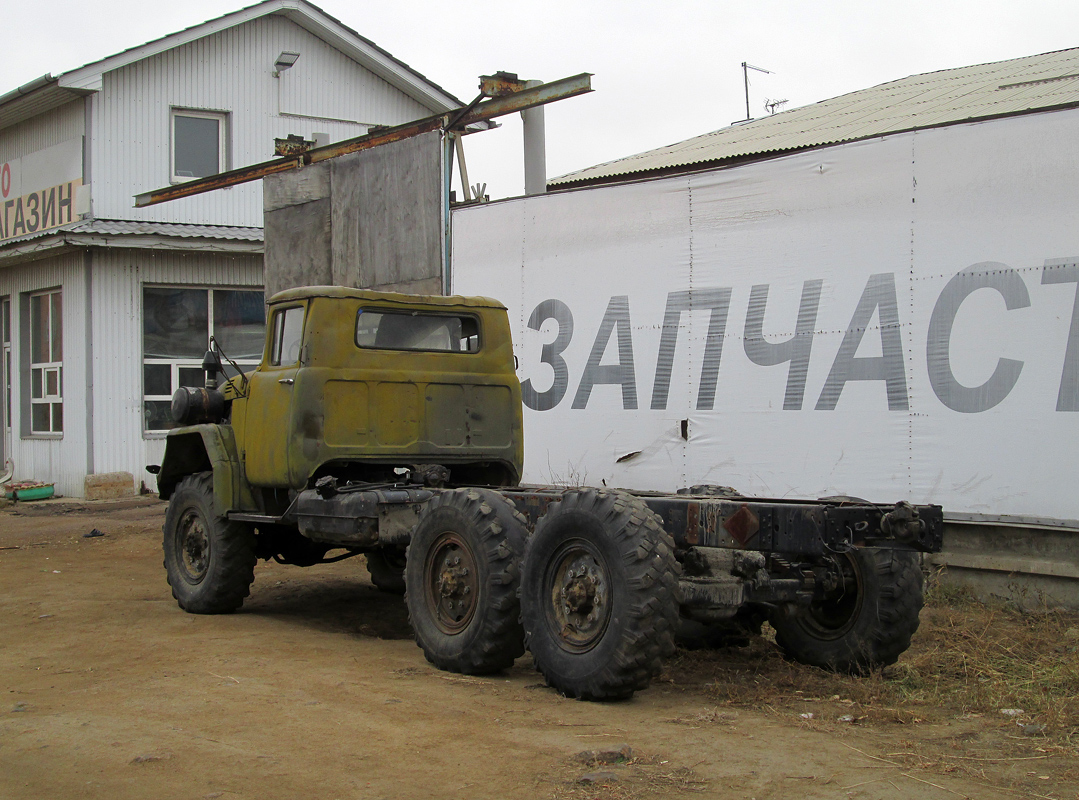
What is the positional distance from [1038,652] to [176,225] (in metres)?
15.0

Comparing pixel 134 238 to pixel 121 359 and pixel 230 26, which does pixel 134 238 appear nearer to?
pixel 121 359

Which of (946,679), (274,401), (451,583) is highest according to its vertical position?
(274,401)

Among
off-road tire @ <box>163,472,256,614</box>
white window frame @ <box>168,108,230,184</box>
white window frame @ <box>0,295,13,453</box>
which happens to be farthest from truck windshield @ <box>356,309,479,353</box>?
white window frame @ <box>0,295,13,453</box>

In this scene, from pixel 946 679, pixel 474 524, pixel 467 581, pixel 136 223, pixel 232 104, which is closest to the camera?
pixel 946 679

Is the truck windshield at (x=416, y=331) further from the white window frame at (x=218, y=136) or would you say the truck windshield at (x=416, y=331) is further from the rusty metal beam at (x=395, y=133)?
the white window frame at (x=218, y=136)

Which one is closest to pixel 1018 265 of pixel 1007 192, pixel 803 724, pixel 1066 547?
pixel 1007 192

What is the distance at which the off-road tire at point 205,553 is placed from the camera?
8.45 m

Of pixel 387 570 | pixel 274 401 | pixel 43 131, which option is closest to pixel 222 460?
pixel 274 401

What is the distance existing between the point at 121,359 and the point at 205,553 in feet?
34.5

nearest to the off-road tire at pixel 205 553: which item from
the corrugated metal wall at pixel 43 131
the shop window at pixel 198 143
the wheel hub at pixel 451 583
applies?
the wheel hub at pixel 451 583

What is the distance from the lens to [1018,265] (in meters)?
8.01

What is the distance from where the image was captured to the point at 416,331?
27.0ft

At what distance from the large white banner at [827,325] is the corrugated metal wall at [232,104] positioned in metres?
9.59

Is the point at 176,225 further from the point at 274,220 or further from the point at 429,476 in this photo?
the point at 429,476
